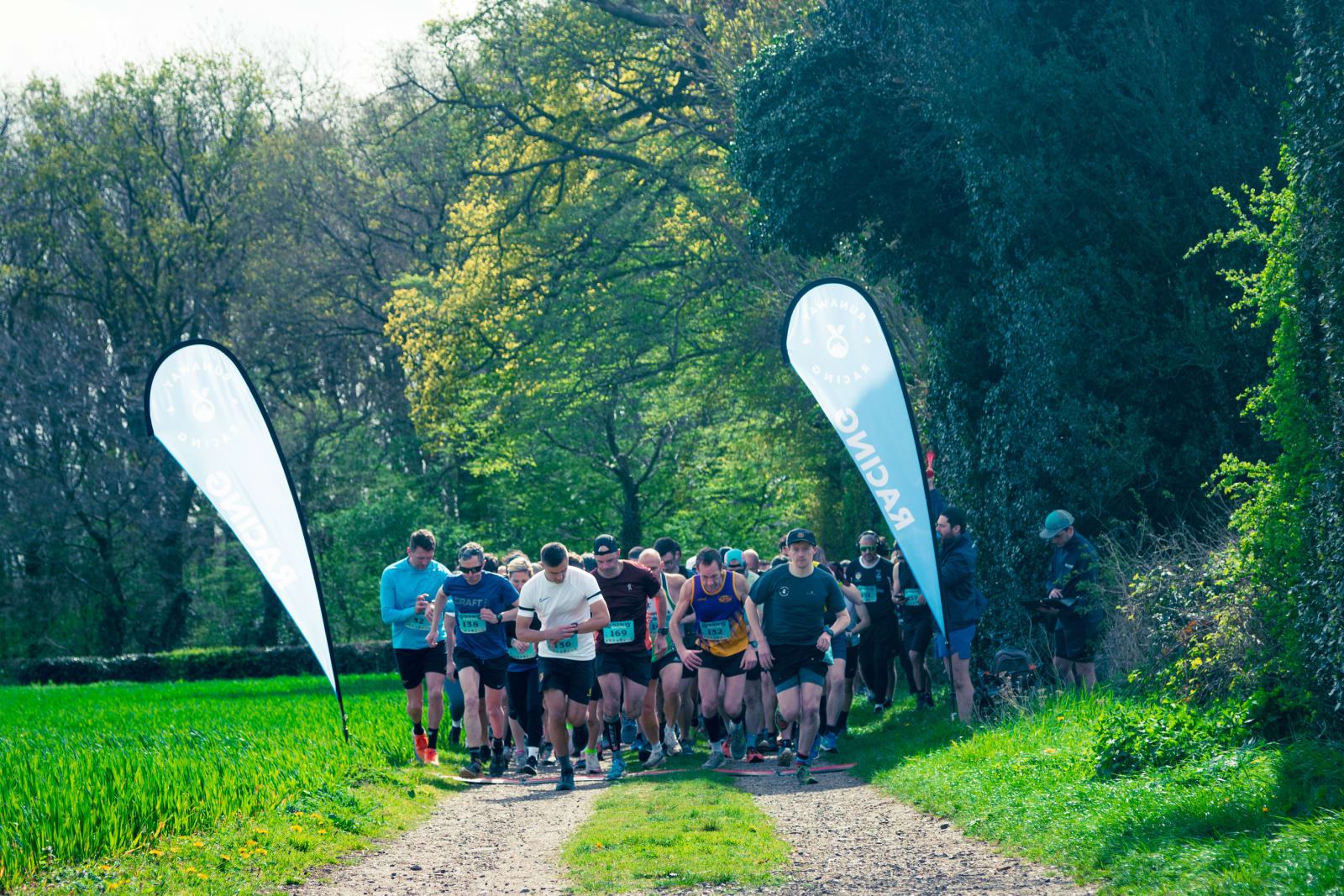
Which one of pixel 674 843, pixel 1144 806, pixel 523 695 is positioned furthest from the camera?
pixel 523 695

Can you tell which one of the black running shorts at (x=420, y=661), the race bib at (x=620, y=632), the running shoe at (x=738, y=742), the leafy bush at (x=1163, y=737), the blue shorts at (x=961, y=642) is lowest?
the running shoe at (x=738, y=742)

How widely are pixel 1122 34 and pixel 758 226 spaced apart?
595 cm

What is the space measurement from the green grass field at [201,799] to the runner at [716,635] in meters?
2.40

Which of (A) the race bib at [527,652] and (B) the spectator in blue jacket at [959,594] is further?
(B) the spectator in blue jacket at [959,594]

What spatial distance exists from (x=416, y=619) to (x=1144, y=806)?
6968 mm

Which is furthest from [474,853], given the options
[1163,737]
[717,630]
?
[1163,737]

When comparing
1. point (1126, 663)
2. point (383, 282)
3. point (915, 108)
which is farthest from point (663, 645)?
point (383, 282)

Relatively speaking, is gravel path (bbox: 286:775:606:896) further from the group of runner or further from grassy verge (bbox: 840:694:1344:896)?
grassy verge (bbox: 840:694:1344:896)

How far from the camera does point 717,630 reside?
11203 millimetres

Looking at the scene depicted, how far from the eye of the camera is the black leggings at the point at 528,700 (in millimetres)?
11891

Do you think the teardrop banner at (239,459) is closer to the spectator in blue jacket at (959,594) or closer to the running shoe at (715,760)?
the running shoe at (715,760)

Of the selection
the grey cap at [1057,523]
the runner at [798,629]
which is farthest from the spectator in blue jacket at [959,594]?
the runner at [798,629]

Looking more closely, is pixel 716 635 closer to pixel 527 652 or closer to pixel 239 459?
pixel 527 652

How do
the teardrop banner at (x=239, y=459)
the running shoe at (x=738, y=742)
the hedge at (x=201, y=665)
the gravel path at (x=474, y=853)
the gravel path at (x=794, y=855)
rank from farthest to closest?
the hedge at (x=201, y=665) → the running shoe at (x=738, y=742) → the teardrop banner at (x=239, y=459) → the gravel path at (x=474, y=853) → the gravel path at (x=794, y=855)
